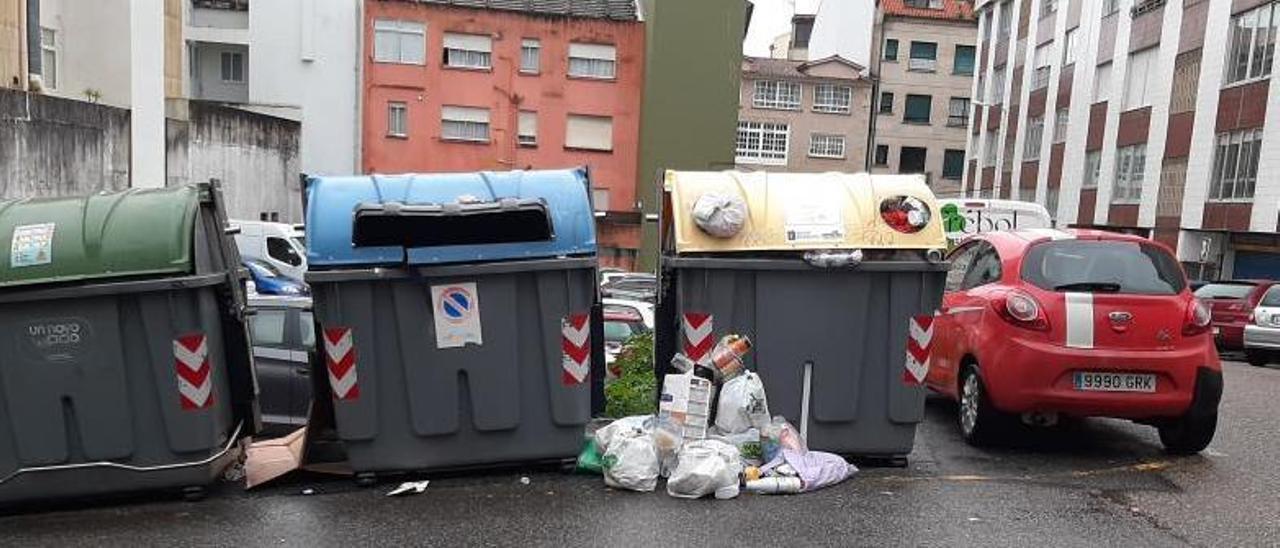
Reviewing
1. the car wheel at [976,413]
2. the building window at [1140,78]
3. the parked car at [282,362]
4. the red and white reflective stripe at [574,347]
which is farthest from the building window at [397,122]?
the red and white reflective stripe at [574,347]

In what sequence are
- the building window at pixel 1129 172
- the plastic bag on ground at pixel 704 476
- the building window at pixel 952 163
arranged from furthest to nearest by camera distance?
the building window at pixel 952 163, the building window at pixel 1129 172, the plastic bag on ground at pixel 704 476

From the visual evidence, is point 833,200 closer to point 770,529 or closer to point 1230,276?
point 770,529

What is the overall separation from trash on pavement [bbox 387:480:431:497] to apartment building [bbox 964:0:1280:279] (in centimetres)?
2474

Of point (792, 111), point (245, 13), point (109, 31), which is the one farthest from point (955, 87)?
point (109, 31)

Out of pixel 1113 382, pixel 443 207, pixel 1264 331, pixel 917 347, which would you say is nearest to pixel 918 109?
pixel 1264 331

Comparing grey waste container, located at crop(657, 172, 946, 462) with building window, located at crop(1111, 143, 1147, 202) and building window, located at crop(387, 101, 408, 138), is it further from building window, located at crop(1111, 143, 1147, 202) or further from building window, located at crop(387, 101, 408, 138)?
building window, located at crop(387, 101, 408, 138)

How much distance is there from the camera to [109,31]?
76.1 feet

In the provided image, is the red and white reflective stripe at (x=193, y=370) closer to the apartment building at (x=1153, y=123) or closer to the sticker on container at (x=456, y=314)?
the sticker on container at (x=456, y=314)

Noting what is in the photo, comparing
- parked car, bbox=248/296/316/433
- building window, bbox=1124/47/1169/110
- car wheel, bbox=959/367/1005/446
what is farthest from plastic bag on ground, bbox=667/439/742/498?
building window, bbox=1124/47/1169/110

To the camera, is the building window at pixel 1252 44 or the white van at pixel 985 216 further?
the building window at pixel 1252 44

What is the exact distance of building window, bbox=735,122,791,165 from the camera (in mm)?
54128

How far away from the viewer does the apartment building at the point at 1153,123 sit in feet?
84.0

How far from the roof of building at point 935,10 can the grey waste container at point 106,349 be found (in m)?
56.8

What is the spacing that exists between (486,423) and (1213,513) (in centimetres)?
385
